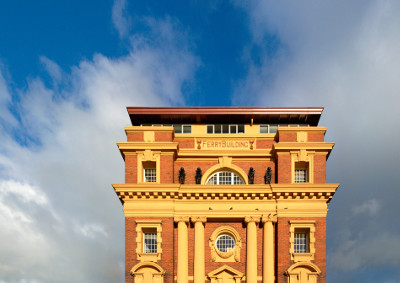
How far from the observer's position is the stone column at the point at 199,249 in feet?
108

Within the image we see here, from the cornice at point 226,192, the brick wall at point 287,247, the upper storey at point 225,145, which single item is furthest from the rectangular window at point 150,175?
the brick wall at point 287,247

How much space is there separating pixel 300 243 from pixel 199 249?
879 cm

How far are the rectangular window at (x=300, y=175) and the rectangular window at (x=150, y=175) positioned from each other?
42.1ft

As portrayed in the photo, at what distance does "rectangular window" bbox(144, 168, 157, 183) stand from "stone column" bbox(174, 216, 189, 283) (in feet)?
14.3

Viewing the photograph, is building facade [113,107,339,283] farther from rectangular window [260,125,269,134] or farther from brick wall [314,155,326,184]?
rectangular window [260,125,269,134]

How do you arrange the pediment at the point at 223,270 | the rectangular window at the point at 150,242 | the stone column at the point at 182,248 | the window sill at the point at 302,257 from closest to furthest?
the window sill at the point at 302,257 → the stone column at the point at 182,248 → the pediment at the point at 223,270 → the rectangular window at the point at 150,242

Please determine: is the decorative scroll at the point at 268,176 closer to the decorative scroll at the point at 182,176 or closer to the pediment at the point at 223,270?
the decorative scroll at the point at 182,176

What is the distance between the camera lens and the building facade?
3291cm

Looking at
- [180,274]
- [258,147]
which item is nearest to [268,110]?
[258,147]

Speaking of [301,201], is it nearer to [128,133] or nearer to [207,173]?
[207,173]

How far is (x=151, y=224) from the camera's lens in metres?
33.5

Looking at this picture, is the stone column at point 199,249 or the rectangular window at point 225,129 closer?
the stone column at point 199,249

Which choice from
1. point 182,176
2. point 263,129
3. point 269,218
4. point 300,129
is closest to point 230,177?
point 182,176

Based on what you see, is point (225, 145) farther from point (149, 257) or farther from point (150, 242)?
point (149, 257)
